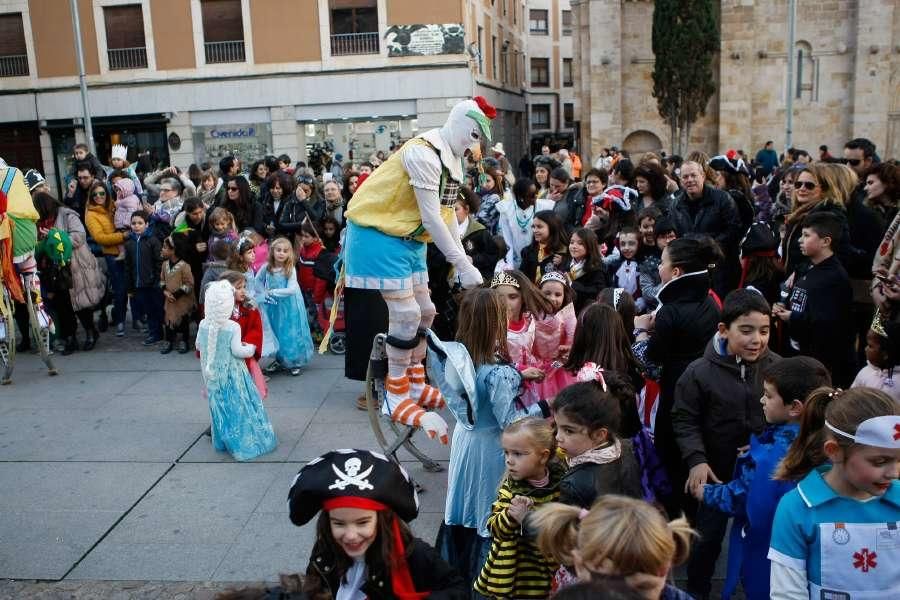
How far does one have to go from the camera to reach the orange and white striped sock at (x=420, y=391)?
5.12m

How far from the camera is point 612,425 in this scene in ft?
10.6

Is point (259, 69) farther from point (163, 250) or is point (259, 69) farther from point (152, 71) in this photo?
point (163, 250)

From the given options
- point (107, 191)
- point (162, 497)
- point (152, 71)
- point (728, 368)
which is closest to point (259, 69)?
point (152, 71)

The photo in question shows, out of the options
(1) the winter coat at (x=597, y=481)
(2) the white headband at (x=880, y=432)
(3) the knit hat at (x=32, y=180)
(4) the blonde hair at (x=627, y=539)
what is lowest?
(1) the winter coat at (x=597, y=481)

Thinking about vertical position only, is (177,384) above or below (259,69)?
below

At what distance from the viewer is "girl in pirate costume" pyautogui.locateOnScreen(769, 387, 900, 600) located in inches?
104

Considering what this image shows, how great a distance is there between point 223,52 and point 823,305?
25.9 metres

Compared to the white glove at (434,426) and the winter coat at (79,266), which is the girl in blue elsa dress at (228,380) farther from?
the winter coat at (79,266)

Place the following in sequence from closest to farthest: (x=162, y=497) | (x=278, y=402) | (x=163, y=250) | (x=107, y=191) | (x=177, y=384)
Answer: (x=162, y=497) < (x=278, y=402) < (x=177, y=384) < (x=163, y=250) < (x=107, y=191)

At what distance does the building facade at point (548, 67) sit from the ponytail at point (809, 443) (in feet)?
147

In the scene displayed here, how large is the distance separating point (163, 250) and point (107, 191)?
146cm

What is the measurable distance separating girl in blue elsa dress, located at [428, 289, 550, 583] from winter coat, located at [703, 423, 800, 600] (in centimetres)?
94

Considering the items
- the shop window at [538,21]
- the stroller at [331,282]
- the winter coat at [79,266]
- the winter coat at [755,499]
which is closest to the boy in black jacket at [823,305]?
the winter coat at [755,499]

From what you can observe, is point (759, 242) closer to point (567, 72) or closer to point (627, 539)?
point (627, 539)
